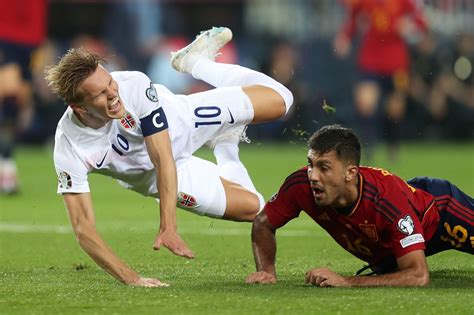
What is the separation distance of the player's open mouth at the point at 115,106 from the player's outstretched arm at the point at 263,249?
1063 mm

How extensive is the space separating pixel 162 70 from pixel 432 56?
5328mm

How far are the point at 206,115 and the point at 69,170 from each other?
1.37 m

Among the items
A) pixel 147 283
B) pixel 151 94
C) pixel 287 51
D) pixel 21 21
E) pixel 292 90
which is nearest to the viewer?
pixel 147 283

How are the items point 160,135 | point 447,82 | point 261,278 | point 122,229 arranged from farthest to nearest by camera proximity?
point 447,82 → point 122,229 → point 160,135 → point 261,278

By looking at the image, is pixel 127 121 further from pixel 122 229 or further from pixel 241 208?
pixel 122 229

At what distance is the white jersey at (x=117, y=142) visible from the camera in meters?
7.22

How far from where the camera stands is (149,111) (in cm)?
730

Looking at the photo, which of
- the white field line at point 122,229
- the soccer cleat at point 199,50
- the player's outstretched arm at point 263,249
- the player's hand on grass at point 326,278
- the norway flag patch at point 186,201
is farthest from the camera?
the white field line at point 122,229

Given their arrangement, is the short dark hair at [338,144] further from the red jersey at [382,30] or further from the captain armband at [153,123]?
the red jersey at [382,30]

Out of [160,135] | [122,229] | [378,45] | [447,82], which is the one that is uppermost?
[160,135]

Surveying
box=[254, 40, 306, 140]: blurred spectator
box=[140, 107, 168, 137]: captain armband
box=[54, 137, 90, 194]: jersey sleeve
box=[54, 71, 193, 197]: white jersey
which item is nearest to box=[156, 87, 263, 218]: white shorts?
box=[54, 71, 193, 197]: white jersey

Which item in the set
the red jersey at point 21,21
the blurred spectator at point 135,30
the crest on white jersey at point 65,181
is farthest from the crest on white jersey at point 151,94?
the blurred spectator at point 135,30

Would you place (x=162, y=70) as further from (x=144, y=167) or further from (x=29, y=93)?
(x=144, y=167)

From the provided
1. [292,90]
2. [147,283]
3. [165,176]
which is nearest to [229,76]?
[165,176]
